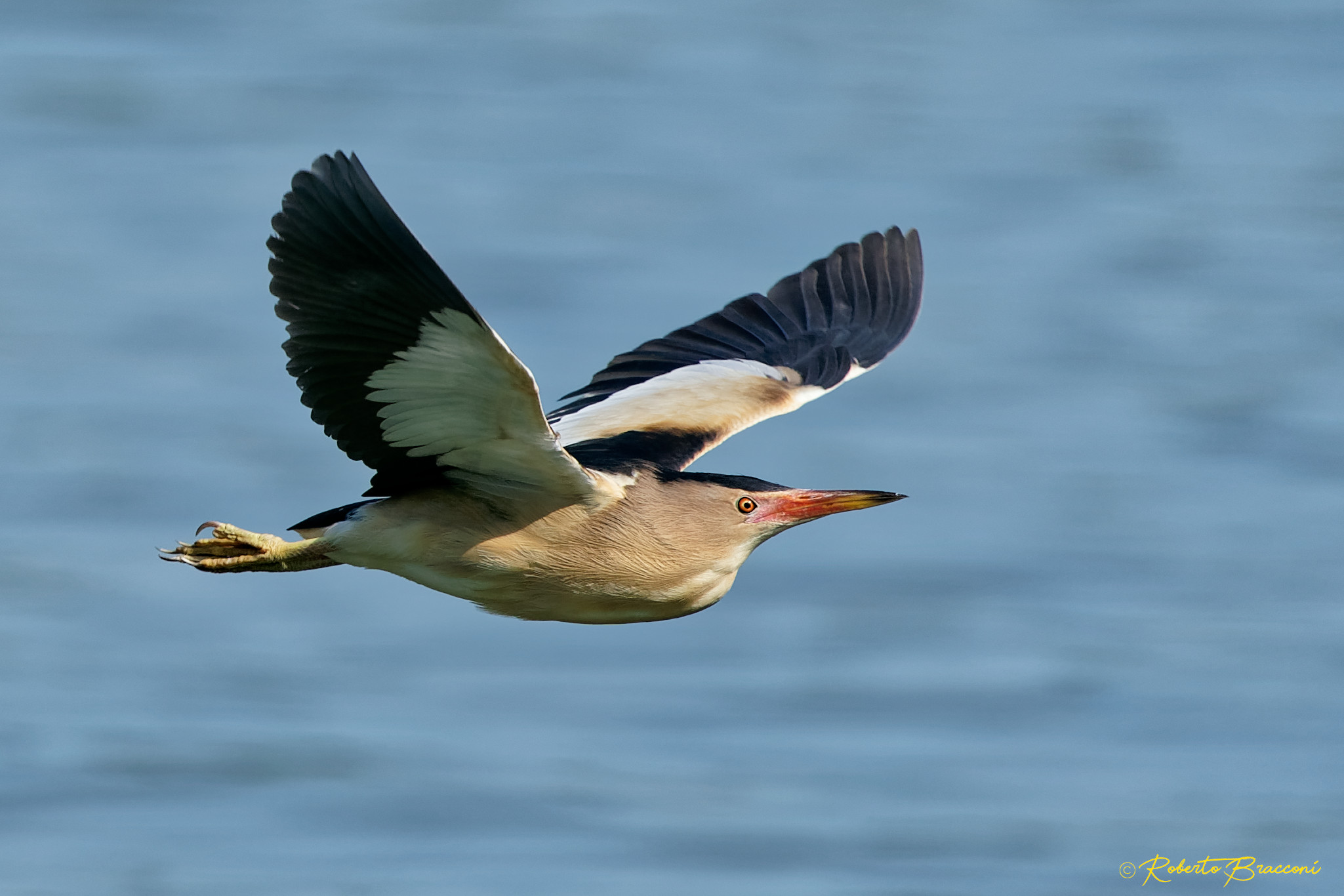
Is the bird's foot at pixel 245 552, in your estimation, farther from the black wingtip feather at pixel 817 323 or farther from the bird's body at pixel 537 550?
the black wingtip feather at pixel 817 323

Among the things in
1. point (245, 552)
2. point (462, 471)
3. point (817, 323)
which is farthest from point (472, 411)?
point (817, 323)

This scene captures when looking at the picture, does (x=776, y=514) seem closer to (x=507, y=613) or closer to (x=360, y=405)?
(x=507, y=613)

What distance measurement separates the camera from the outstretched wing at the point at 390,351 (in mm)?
6445

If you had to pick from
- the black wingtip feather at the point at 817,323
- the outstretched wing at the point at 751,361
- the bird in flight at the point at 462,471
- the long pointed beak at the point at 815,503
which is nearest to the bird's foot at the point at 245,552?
the bird in flight at the point at 462,471

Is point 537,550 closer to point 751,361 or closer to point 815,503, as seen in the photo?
point 815,503

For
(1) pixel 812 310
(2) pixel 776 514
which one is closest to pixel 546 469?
(2) pixel 776 514

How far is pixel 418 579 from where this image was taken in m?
7.45

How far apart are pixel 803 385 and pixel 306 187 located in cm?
356

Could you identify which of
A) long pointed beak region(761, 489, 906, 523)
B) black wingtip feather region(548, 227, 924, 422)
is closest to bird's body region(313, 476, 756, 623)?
long pointed beak region(761, 489, 906, 523)

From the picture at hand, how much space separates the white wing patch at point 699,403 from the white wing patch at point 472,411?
1799 mm

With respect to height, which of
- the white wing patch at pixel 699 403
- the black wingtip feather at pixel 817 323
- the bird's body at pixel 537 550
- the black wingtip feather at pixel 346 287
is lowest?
the bird's body at pixel 537 550

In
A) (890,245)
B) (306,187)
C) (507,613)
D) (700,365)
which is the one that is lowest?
(507,613)

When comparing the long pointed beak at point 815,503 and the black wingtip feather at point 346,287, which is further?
the long pointed beak at point 815,503

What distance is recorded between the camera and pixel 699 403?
9312 millimetres
